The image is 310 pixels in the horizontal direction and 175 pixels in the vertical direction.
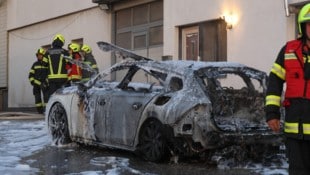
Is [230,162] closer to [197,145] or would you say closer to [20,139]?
[197,145]

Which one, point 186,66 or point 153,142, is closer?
point 153,142

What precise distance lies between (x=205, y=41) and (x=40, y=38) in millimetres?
10881

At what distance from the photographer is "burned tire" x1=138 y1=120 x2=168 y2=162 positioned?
802cm

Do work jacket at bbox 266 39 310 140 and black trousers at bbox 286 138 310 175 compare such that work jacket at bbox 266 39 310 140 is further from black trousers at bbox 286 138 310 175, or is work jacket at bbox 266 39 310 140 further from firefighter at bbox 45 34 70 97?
firefighter at bbox 45 34 70 97

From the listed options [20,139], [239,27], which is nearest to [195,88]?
[20,139]

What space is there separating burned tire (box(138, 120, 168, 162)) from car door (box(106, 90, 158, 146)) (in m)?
0.18

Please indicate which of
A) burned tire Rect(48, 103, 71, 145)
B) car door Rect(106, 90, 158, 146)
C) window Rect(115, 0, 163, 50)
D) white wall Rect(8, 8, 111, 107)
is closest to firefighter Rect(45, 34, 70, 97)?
burned tire Rect(48, 103, 71, 145)

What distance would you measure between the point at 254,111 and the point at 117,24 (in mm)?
12301

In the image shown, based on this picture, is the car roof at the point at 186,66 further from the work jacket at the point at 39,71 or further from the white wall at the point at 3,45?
the white wall at the point at 3,45

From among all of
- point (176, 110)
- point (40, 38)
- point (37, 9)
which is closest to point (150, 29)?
point (40, 38)

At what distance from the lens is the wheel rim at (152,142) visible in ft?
26.3

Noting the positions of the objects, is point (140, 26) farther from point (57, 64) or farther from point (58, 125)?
point (58, 125)

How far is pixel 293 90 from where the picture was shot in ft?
15.3

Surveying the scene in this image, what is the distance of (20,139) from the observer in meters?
11.7
